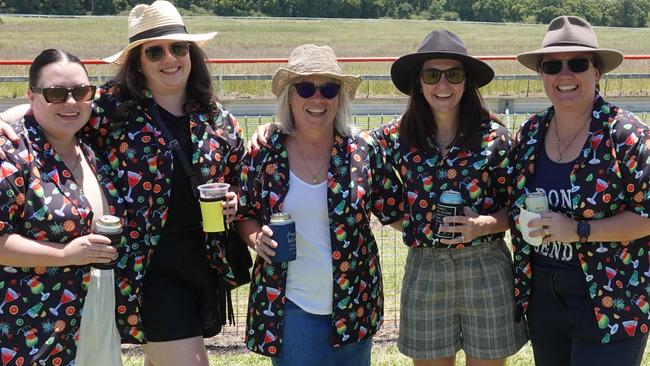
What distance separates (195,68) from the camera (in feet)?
13.3

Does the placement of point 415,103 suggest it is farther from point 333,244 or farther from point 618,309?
point 618,309

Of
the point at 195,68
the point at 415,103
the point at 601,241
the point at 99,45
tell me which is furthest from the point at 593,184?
the point at 99,45

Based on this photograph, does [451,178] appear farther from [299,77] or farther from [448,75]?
[299,77]

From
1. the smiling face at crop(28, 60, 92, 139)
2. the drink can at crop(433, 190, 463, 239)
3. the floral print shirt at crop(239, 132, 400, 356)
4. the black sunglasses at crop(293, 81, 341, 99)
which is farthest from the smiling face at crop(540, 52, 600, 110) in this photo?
the smiling face at crop(28, 60, 92, 139)

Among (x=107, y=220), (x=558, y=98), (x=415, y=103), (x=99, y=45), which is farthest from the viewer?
(x=99, y=45)

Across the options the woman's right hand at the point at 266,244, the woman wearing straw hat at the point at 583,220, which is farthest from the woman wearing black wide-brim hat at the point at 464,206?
the woman's right hand at the point at 266,244

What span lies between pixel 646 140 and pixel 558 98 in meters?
0.45

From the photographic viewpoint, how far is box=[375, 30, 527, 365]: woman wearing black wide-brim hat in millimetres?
3736

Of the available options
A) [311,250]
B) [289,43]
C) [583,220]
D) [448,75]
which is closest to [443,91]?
[448,75]

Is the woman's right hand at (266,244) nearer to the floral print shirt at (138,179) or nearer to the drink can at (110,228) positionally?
the floral print shirt at (138,179)

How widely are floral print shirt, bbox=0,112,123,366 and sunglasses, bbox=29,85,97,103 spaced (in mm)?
150

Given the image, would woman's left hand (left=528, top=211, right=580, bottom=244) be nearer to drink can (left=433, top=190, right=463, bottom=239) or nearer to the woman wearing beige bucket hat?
drink can (left=433, top=190, right=463, bottom=239)

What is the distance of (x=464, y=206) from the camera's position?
3654mm

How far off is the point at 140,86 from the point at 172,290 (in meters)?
1.05
